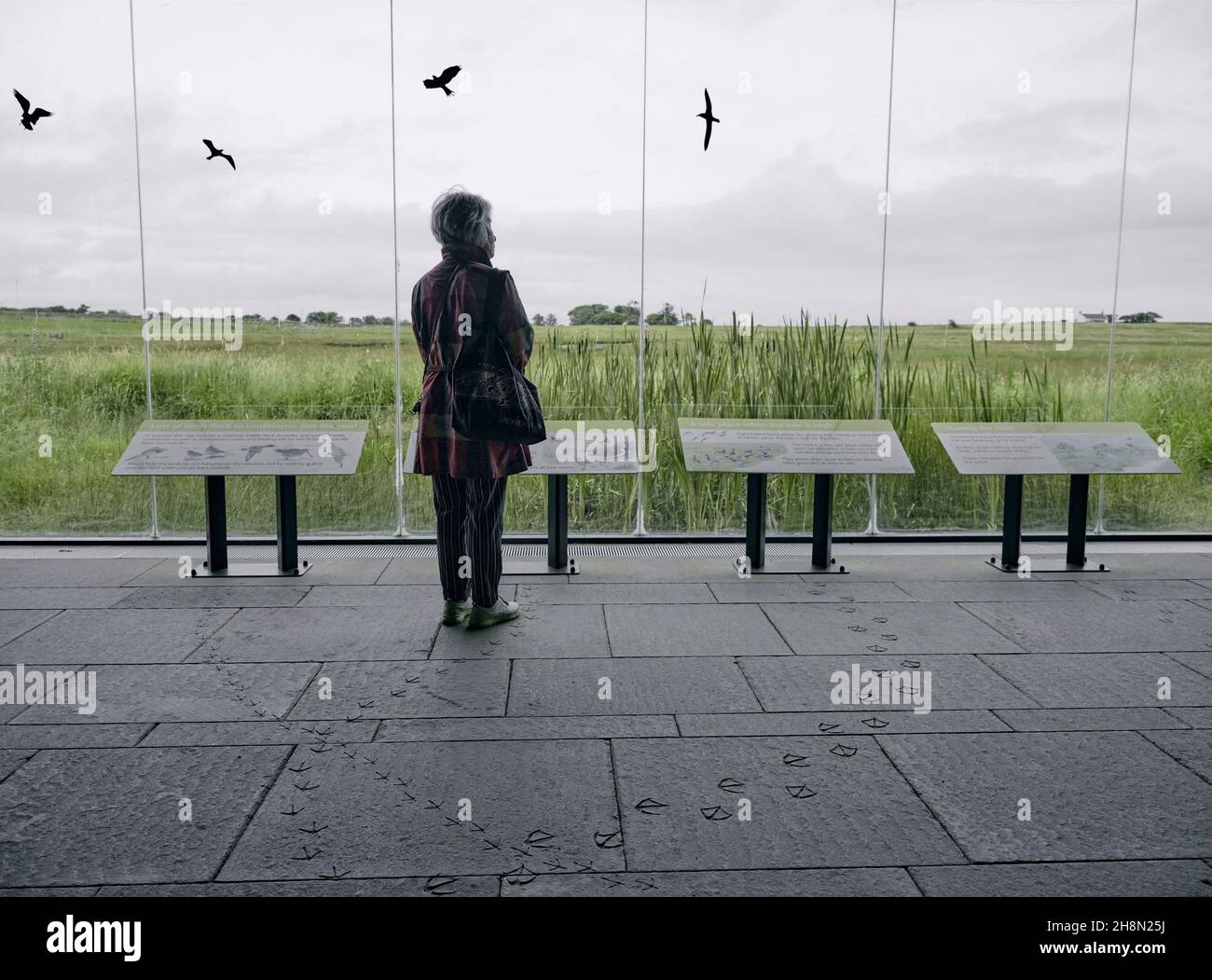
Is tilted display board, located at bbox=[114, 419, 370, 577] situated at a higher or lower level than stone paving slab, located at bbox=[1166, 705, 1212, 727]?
higher

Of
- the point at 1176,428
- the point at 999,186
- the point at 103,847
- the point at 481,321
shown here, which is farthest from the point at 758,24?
the point at 103,847

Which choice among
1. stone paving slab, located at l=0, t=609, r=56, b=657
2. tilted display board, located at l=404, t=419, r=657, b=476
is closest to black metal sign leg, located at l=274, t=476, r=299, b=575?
tilted display board, located at l=404, t=419, r=657, b=476

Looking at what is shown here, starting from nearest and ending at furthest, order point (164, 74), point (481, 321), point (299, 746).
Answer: point (299, 746)
point (481, 321)
point (164, 74)

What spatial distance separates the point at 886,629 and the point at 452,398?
6.53 ft

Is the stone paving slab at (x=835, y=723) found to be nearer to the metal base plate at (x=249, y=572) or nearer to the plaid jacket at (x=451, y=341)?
the plaid jacket at (x=451, y=341)

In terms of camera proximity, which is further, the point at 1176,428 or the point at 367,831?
the point at 1176,428

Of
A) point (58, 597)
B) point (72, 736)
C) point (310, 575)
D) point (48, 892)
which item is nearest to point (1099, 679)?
point (48, 892)

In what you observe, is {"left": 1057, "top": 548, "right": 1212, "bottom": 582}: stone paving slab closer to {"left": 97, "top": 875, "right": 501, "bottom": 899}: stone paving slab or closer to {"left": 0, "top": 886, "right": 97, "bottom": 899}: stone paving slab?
{"left": 97, "top": 875, "right": 501, "bottom": 899}: stone paving slab

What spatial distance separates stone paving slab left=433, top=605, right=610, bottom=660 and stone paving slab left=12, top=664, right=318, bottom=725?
0.57 m

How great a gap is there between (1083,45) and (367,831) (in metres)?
5.68

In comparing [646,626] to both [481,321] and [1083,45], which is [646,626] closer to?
[481,321]

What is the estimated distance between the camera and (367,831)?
8.09ft

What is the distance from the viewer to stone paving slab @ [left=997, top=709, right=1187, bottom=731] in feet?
10.4

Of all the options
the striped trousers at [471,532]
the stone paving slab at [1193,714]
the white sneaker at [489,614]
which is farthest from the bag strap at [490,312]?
the stone paving slab at [1193,714]
